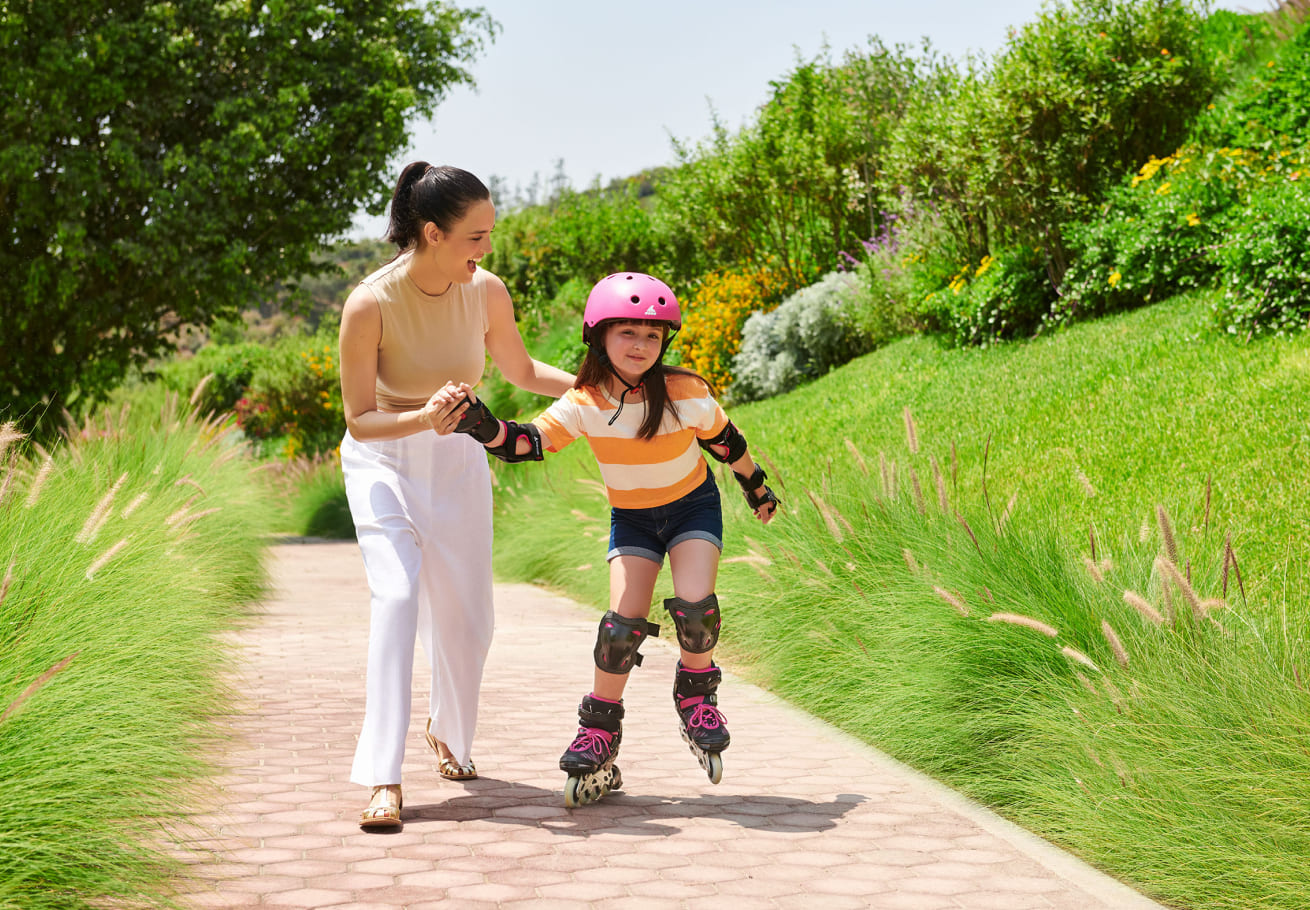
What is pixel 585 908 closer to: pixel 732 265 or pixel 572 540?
pixel 572 540

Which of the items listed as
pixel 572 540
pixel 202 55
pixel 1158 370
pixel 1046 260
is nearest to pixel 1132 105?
Answer: pixel 1046 260

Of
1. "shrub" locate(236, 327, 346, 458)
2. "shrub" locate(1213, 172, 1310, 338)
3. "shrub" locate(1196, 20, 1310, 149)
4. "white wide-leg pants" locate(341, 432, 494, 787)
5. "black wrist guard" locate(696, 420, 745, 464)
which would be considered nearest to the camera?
"white wide-leg pants" locate(341, 432, 494, 787)

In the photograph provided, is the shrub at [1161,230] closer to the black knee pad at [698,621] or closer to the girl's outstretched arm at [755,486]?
the girl's outstretched arm at [755,486]

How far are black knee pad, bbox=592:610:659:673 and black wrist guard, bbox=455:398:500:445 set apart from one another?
0.85 metres

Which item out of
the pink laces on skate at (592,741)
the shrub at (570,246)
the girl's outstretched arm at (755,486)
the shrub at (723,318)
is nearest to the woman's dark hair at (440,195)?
the girl's outstretched arm at (755,486)

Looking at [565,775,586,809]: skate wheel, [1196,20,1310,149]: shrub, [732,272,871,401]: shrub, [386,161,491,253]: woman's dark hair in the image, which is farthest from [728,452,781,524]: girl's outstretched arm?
[732,272,871,401]: shrub

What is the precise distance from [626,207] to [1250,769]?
25355mm

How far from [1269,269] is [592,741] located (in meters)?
7.67

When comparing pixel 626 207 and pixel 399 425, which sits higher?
pixel 626 207

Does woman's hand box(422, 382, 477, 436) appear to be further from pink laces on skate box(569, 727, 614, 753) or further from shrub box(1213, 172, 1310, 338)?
shrub box(1213, 172, 1310, 338)

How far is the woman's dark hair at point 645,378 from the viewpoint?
4547 mm

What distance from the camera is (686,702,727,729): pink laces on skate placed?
4645 mm

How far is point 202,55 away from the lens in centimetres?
1767

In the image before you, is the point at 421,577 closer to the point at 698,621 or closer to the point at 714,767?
the point at 698,621
